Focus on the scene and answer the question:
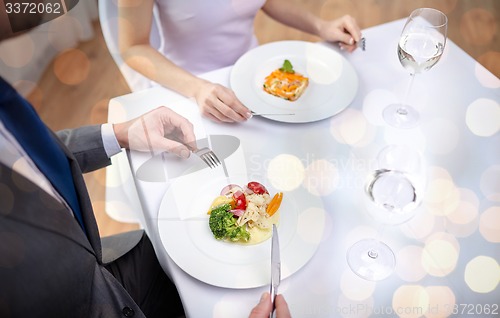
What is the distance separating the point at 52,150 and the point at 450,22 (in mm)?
2267

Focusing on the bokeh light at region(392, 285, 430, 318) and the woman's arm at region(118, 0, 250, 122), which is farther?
the woman's arm at region(118, 0, 250, 122)

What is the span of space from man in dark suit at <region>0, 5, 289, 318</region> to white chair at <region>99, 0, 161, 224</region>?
0.19 meters

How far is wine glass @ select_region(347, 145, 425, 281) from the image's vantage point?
0.76 m

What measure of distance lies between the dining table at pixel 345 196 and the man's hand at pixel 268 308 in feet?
0.11

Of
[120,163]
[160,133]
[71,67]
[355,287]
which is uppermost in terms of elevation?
[160,133]

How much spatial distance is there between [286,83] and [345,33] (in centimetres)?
23

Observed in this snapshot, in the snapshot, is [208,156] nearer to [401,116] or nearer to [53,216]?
[53,216]

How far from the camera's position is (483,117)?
0.97m

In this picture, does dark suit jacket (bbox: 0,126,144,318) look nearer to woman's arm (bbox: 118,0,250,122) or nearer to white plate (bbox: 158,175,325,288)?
white plate (bbox: 158,175,325,288)

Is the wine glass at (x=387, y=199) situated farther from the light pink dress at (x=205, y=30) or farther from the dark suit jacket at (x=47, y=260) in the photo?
the light pink dress at (x=205, y=30)

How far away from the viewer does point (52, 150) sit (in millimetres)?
777

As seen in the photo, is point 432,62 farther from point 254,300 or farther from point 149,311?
point 149,311

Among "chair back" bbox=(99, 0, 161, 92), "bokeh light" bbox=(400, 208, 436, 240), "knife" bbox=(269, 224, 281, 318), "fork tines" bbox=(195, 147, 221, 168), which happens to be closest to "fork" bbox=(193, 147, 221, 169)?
"fork tines" bbox=(195, 147, 221, 168)

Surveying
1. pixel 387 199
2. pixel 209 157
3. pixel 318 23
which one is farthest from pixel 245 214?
pixel 318 23
